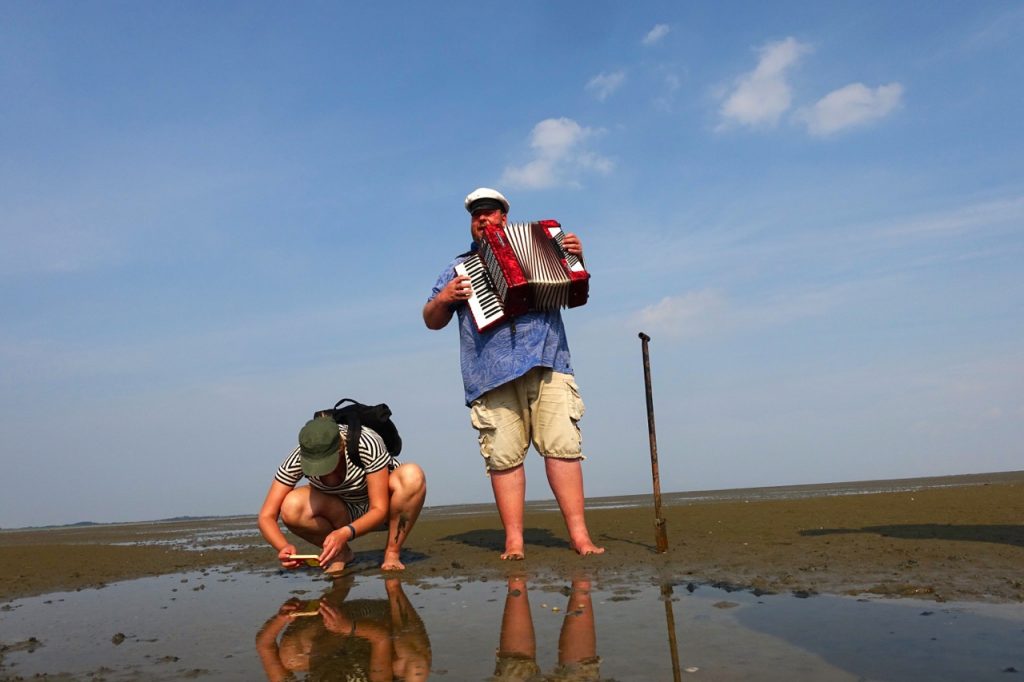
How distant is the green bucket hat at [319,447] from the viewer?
16.5 feet

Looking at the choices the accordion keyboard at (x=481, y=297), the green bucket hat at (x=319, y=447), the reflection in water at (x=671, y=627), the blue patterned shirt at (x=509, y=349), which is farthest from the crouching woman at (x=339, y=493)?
the reflection in water at (x=671, y=627)

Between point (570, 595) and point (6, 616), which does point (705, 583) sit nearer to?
point (570, 595)

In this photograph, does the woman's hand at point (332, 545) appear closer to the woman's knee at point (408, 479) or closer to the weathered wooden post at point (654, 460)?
the woman's knee at point (408, 479)

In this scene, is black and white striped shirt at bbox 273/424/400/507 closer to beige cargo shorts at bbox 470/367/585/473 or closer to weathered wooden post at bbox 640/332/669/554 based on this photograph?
beige cargo shorts at bbox 470/367/585/473

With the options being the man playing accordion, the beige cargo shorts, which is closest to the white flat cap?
the man playing accordion

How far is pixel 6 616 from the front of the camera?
4.70 m

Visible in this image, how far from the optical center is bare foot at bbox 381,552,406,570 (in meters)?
5.54

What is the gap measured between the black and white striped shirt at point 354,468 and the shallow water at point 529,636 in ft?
3.15

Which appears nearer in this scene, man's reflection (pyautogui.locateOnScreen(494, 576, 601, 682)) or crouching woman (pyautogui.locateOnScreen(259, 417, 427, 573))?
man's reflection (pyautogui.locateOnScreen(494, 576, 601, 682))

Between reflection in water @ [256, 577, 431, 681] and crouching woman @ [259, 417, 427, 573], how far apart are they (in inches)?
31.5

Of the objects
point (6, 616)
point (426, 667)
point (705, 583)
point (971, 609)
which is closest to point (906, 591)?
point (971, 609)

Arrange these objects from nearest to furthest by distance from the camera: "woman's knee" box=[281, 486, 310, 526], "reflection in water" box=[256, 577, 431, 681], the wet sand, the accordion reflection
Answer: "reflection in water" box=[256, 577, 431, 681] → the wet sand → "woman's knee" box=[281, 486, 310, 526] → the accordion reflection

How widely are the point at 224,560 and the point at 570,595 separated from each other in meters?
5.11

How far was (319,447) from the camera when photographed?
16.5 feet
